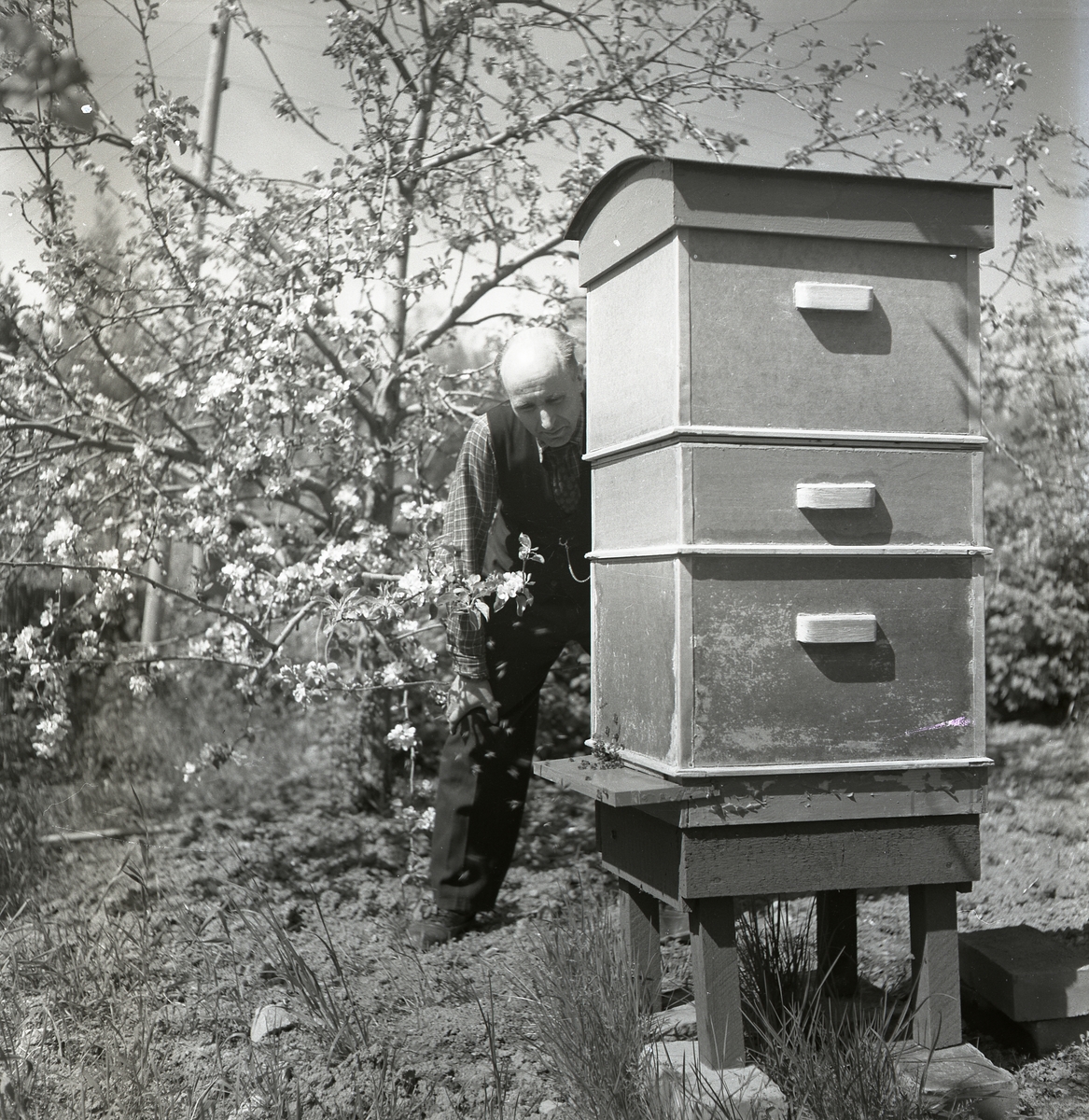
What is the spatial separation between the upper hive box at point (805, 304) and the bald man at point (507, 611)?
653 millimetres

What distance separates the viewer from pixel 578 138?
4367 millimetres

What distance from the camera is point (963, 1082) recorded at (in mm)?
2373

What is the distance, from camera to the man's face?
3.17 m

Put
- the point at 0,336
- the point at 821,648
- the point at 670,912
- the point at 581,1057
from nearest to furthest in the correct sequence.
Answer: the point at 581,1057, the point at 821,648, the point at 670,912, the point at 0,336

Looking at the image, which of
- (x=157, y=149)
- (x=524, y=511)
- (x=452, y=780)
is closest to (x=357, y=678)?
(x=452, y=780)

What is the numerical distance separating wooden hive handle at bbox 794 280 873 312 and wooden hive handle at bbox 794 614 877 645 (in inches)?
25.2

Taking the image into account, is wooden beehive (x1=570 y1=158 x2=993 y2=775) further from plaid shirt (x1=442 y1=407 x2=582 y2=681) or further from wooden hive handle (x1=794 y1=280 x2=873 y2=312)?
plaid shirt (x1=442 y1=407 x2=582 y2=681)

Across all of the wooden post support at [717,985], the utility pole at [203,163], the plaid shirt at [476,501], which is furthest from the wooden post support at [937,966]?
the utility pole at [203,163]

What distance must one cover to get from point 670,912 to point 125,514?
257 centimetres

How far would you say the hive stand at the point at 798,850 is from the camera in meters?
2.43

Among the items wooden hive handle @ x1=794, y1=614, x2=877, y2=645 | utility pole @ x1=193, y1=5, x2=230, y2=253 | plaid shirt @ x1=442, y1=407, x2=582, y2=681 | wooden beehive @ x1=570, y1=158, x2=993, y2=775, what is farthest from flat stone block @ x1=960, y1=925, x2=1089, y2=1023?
utility pole @ x1=193, y1=5, x2=230, y2=253

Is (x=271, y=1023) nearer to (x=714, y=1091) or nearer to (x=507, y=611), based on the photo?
(x=714, y=1091)

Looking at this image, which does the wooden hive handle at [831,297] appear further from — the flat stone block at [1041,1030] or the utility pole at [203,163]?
the utility pole at [203,163]

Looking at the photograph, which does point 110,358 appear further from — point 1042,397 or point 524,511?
point 1042,397
